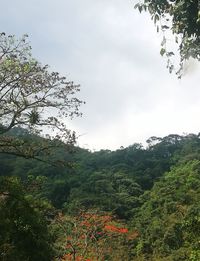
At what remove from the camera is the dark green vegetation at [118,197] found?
15.0m

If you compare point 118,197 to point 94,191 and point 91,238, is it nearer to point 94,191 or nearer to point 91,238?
point 94,191

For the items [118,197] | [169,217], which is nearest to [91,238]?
[169,217]

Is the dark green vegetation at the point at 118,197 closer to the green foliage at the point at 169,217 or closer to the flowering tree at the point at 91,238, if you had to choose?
the green foliage at the point at 169,217

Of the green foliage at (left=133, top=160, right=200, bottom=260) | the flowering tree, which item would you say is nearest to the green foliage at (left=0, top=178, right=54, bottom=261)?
the flowering tree

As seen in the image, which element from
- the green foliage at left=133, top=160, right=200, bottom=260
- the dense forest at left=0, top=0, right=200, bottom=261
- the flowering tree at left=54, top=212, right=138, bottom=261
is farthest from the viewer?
the green foliage at left=133, top=160, right=200, bottom=260

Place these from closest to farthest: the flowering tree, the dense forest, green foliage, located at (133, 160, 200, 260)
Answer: the dense forest, the flowering tree, green foliage, located at (133, 160, 200, 260)

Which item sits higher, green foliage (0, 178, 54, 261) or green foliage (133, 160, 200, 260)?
green foliage (133, 160, 200, 260)

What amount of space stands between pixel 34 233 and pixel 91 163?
59.8m

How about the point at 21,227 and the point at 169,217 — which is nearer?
the point at 21,227

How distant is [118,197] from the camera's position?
178 ft

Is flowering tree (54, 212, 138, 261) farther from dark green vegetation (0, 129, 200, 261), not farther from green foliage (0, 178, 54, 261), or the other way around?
green foliage (0, 178, 54, 261)

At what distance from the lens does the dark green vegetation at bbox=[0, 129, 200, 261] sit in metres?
15.0

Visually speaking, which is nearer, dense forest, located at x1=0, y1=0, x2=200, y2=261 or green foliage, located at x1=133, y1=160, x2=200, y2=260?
dense forest, located at x1=0, y1=0, x2=200, y2=261

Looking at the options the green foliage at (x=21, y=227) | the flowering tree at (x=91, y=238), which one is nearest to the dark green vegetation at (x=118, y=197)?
the green foliage at (x=21, y=227)
